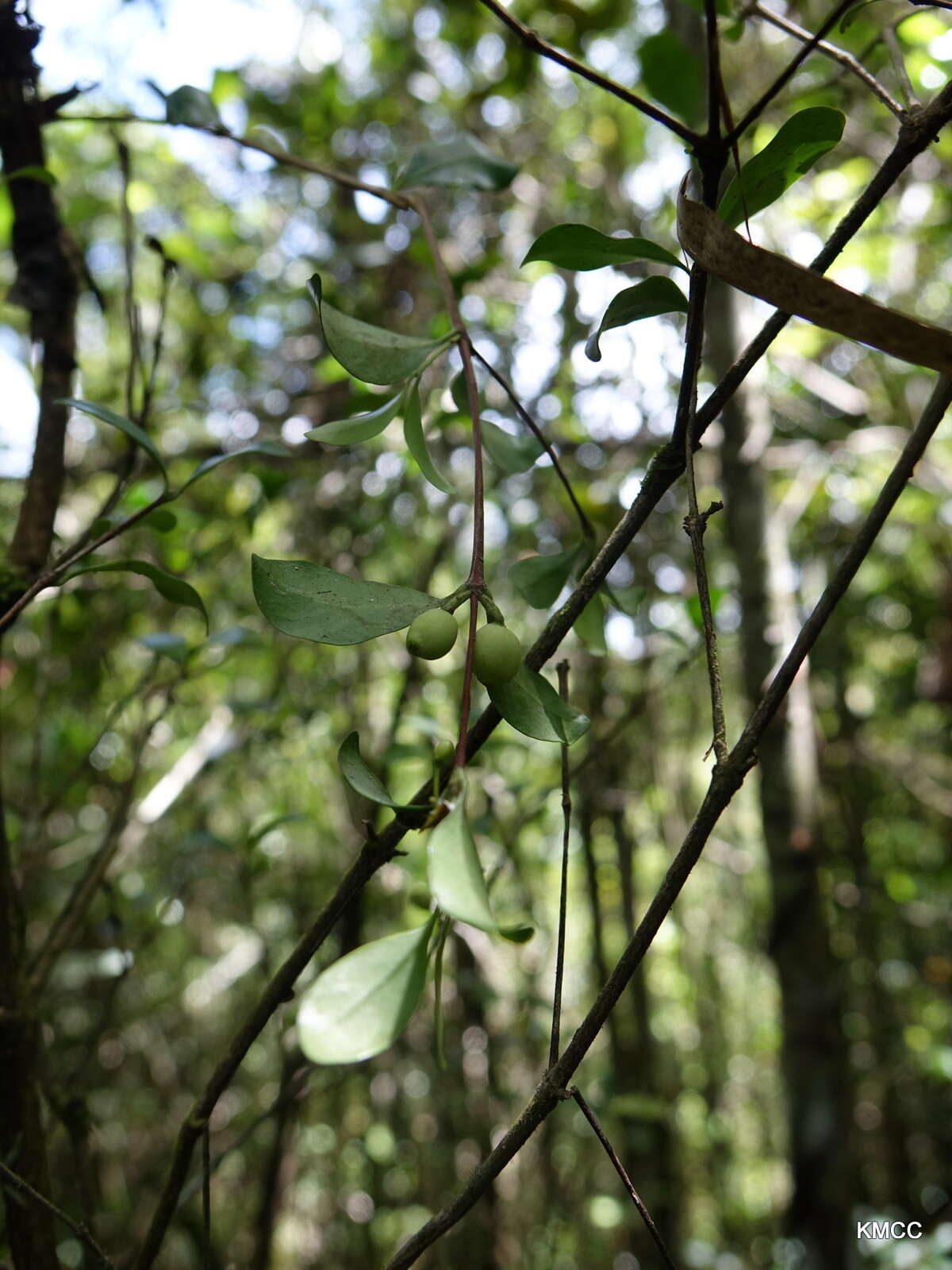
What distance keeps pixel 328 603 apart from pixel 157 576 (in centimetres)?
14

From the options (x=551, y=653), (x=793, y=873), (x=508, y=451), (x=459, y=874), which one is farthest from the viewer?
(x=793, y=873)

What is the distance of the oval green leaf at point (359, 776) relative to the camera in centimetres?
29

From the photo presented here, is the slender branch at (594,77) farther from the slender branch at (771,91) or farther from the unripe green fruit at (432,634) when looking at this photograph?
the unripe green fruit at (432,634)

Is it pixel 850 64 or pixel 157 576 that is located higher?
pixel 850 64

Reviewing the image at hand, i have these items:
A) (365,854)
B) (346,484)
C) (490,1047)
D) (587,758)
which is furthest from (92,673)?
(365,854)

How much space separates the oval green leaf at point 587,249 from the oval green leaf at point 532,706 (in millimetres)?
159

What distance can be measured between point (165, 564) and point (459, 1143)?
3.68 feet

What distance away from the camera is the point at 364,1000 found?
24cm

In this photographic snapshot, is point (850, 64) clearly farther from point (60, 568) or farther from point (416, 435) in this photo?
point (60, 568)

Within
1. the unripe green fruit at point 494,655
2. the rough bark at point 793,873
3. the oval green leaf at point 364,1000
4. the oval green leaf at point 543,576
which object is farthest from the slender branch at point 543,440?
the rough bark at point 793,873

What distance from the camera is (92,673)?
4.55 feet

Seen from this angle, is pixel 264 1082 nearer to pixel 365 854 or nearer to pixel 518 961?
pixel 518 961

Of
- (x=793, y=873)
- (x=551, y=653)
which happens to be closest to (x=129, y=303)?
(x=551, y=653)

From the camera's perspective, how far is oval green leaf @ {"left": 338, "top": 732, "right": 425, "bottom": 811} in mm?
295
